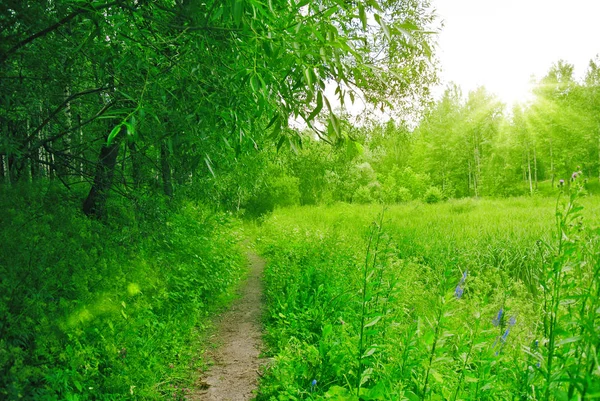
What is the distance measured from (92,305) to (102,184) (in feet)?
7.40

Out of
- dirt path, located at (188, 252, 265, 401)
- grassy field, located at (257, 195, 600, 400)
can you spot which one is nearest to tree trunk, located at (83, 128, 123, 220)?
dirt path, located at (188, 252, 265, 401)

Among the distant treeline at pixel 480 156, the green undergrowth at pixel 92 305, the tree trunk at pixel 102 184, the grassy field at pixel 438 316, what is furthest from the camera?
the distant treeline at pixel 480 156

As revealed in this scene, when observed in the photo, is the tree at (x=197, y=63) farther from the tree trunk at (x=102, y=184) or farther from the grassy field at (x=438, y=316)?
the grassy field at (x=438, y=316)

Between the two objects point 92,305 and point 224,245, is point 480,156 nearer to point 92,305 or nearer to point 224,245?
point 224,245

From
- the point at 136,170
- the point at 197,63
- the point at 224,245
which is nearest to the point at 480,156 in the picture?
the point at 224,245

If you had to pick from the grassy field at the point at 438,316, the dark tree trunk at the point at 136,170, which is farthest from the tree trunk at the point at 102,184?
the grassy field at the point at 438,316

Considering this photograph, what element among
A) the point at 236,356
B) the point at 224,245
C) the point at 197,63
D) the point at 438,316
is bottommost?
the point at 236,356

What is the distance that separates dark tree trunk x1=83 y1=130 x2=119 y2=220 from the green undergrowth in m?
0.28

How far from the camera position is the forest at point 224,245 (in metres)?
1.68

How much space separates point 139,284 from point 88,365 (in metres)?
1.56

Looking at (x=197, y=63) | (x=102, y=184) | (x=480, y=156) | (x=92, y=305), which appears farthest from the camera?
(x=480, y=156)

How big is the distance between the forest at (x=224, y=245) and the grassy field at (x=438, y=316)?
1.2 inches

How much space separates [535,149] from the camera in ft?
113

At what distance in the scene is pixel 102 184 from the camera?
5.18 meters
